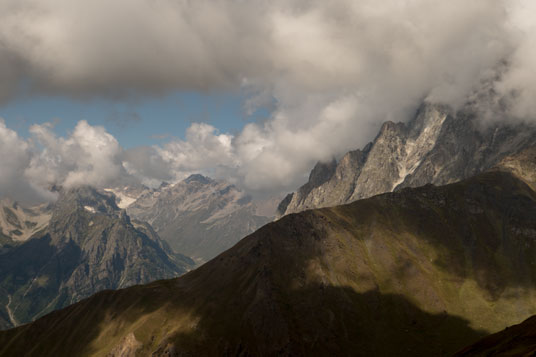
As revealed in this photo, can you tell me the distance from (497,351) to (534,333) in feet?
46.0

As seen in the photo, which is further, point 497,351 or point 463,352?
point 463,352

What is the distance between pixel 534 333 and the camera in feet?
437

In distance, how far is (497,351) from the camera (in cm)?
13462

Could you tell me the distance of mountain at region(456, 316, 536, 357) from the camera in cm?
12231

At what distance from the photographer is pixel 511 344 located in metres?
133

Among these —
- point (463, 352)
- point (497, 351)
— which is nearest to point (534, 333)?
point (497, 351)

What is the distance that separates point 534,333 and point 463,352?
1413 inches

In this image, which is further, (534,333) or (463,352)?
(463,352)

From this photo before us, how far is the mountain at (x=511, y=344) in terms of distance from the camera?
122 m

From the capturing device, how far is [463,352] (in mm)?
161500

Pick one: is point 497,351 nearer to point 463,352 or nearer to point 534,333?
point 534,333
